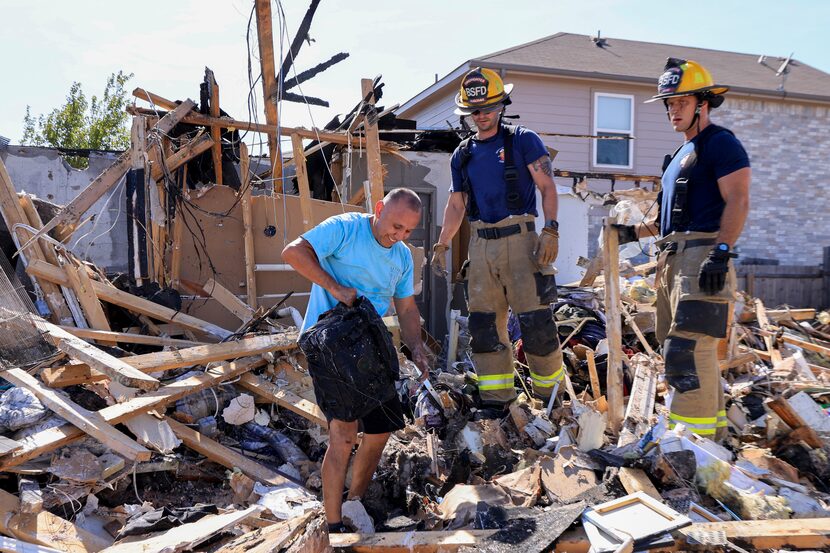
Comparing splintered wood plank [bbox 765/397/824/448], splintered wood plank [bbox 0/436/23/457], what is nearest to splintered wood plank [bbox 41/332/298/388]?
splintered wood plank [bbox 0/436/23/457]

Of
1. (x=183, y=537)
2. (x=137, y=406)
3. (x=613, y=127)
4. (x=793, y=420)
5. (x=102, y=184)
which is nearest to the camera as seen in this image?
(x=183, y=537)

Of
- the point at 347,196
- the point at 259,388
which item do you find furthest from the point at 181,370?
the point at 347,196

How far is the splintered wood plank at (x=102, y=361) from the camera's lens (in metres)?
3.81

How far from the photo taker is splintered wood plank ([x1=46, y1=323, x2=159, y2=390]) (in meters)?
3.81

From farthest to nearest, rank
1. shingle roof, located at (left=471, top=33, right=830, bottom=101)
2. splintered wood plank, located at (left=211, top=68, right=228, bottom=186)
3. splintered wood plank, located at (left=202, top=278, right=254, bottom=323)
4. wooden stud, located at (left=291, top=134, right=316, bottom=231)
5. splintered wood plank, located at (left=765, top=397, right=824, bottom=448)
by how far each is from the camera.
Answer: shingle roof, located at (left=471, top=33, right=830, bottom=101) < wooden stud, located at (left=291, top=134, right=316, bottom=231) < splintered wood plank, located at (left=211, top=68, right=228, bottom=186) < splintered wood plank, located at (left=202, top=278, right=254, bottom=323) < splintered wood plank, located at (left=765, top=397, right=824, bottom=448)

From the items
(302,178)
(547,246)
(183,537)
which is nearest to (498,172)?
(547,246)

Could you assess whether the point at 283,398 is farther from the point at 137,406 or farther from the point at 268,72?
the point at 268,72

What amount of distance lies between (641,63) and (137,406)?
41.9 feet

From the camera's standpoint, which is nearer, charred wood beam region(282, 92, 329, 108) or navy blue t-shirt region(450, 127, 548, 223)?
navy blue t-shirt region(450, 127, 548, 223)

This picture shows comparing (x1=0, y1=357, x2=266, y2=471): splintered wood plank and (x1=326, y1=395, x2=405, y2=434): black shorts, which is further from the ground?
(x1=326, y1=395, x2=405, y2=434): black shorts

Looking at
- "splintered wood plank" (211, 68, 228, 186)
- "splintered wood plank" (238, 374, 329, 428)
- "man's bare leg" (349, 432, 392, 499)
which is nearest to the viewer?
"man's bare leg" (349, 432, 392, 499)

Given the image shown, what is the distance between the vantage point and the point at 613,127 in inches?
498

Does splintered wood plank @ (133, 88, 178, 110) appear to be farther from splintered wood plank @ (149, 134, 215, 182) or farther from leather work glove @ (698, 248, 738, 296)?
leather work glove @ (698, 248, 738, 296)

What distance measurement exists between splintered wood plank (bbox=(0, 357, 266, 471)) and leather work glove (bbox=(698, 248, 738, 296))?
325 centimetres
